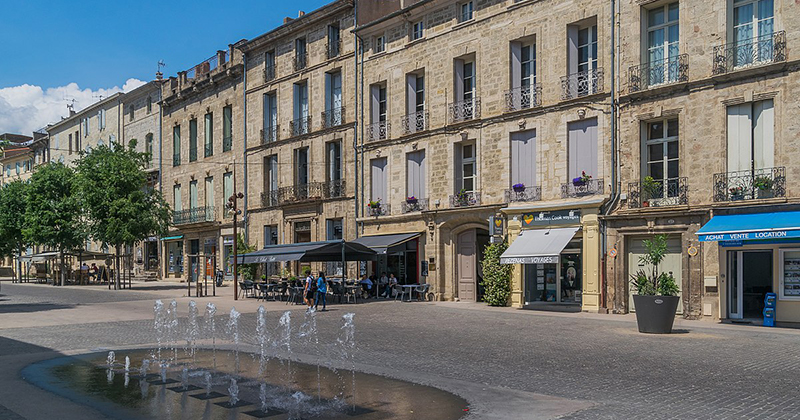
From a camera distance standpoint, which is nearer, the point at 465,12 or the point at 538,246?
the point at 538,246

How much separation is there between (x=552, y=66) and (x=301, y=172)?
15752mm

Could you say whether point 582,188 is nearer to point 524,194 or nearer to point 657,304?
point 524,194

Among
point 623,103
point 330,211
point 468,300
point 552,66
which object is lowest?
point 468,300

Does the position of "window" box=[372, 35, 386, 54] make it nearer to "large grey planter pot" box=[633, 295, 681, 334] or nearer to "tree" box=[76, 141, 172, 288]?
"tree" box=[76, 141, 172, 288]

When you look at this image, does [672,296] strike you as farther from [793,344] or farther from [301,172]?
[301,172]

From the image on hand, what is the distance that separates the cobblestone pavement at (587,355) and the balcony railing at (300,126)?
15213 mm

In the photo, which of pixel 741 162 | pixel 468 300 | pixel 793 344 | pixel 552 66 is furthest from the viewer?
pixel 468 300

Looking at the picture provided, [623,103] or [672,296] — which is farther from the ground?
[623,103]

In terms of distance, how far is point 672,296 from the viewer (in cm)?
1612

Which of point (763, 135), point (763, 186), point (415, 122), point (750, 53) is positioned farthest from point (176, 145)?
point (763, 186)

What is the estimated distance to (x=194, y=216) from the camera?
146 ft

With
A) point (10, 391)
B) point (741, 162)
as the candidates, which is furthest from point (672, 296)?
point (10, 391)

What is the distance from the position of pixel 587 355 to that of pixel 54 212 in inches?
1603

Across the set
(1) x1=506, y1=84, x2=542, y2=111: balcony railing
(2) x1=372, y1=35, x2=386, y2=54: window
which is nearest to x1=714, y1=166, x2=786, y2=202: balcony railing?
(1) x1=506, y1=84, x2=542, y2=111: balcony railing
